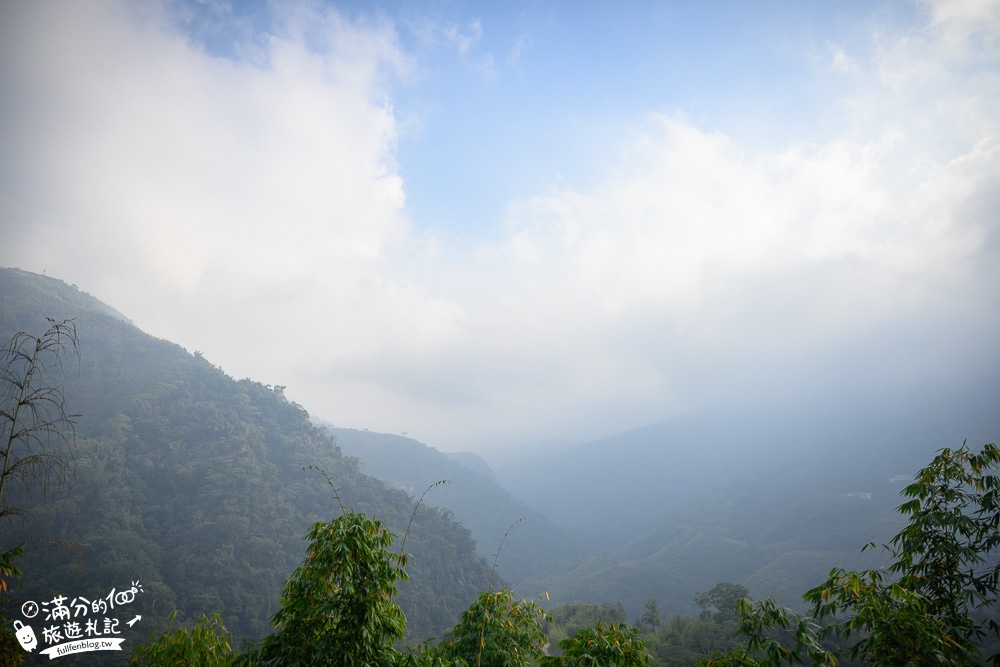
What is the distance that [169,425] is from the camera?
94.2 metres

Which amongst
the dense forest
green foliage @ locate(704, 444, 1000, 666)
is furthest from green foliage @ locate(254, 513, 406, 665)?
green foliage @ locate(704, 444, 1000, 666)

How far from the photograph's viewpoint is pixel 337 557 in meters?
5.52

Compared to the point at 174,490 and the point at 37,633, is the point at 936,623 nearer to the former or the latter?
the point at 37,633

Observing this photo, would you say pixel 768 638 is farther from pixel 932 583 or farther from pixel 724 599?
pixel 724 599

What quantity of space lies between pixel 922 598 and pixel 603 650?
417 centimetres

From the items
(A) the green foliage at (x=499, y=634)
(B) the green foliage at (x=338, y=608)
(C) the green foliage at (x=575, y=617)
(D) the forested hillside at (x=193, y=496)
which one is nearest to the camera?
(B) the green foliage at (x=338, y=608)

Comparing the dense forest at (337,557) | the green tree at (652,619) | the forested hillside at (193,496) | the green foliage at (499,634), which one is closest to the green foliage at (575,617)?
the dense forest at (337,557)

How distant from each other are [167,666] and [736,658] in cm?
770

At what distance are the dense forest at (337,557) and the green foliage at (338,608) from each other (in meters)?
0.03

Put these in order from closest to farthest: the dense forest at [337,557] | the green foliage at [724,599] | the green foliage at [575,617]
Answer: the dense forest at [337,557] → the green foliage at [724,599] → the green foliage at [575,617]

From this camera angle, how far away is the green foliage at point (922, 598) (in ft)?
16.7

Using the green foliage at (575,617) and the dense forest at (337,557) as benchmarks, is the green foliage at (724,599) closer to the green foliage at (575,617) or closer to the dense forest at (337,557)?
the dense forest at (337,557)

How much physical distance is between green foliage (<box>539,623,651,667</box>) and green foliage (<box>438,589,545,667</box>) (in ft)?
2.19

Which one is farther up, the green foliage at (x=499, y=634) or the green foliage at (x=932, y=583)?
the green foliage at (x=932, y=583)
